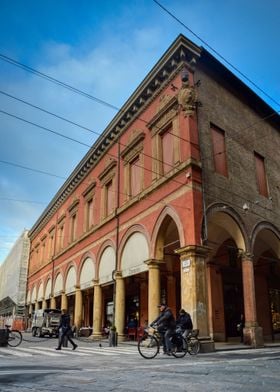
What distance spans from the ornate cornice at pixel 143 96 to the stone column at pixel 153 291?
6470mm

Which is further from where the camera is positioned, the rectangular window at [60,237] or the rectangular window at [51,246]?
the rectangular window at [51,246]

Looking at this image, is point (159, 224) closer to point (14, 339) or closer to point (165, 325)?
point (165, 325)

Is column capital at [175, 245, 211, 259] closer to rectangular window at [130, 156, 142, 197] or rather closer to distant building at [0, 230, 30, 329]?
rectangular window at [130, 156, 142, 197]

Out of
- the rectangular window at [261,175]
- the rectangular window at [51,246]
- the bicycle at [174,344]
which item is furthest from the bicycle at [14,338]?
the rectangular window at [51,246]

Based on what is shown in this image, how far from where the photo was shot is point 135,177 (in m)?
19.7

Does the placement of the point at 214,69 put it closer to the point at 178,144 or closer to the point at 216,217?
the point at 178,144

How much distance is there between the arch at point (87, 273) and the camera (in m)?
23.4

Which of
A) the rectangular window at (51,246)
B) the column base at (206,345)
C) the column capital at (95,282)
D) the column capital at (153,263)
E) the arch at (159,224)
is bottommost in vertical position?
the column base at (206,345)

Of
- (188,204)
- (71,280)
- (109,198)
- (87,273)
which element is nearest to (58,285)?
(71,280)

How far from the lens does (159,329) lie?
10719 mm

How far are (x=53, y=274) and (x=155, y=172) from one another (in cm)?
1901

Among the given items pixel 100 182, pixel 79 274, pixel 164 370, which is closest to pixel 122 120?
pixel 100 182

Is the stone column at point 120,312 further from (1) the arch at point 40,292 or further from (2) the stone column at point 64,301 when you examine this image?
(1) the arch at point 40,292

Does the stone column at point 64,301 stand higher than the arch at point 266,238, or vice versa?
the arch at point 266,238
